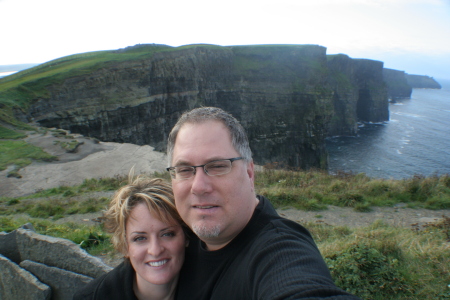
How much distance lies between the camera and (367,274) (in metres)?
4.22

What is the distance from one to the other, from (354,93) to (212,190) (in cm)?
8753

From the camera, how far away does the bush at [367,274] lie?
4.01 meters

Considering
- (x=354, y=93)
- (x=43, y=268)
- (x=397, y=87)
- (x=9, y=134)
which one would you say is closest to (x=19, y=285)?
(x=43, y=268)

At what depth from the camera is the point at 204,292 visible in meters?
2.16

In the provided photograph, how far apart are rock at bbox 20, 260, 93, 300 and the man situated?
1713 millimetres

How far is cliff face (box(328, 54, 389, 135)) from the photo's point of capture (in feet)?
254

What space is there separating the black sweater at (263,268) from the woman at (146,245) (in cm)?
20

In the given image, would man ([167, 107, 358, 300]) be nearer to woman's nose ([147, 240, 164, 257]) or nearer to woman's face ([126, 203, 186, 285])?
woman's face ([126, 203, 186, 285])

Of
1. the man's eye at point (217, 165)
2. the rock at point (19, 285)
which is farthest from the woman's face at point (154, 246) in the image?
the rock at point (19, 285)

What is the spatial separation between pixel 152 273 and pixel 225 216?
3.14 ft

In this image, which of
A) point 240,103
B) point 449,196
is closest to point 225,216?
point 449,196

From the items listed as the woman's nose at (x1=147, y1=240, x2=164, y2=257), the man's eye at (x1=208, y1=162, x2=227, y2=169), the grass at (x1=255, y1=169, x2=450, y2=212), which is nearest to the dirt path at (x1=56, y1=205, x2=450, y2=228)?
the grass at (x1=255, y1=169, x2=450, y2=212)

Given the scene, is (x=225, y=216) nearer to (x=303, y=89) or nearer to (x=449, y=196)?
(x=449, y=196)

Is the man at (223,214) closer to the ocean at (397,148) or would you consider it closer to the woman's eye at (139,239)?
the woman's eye at (139,239)
